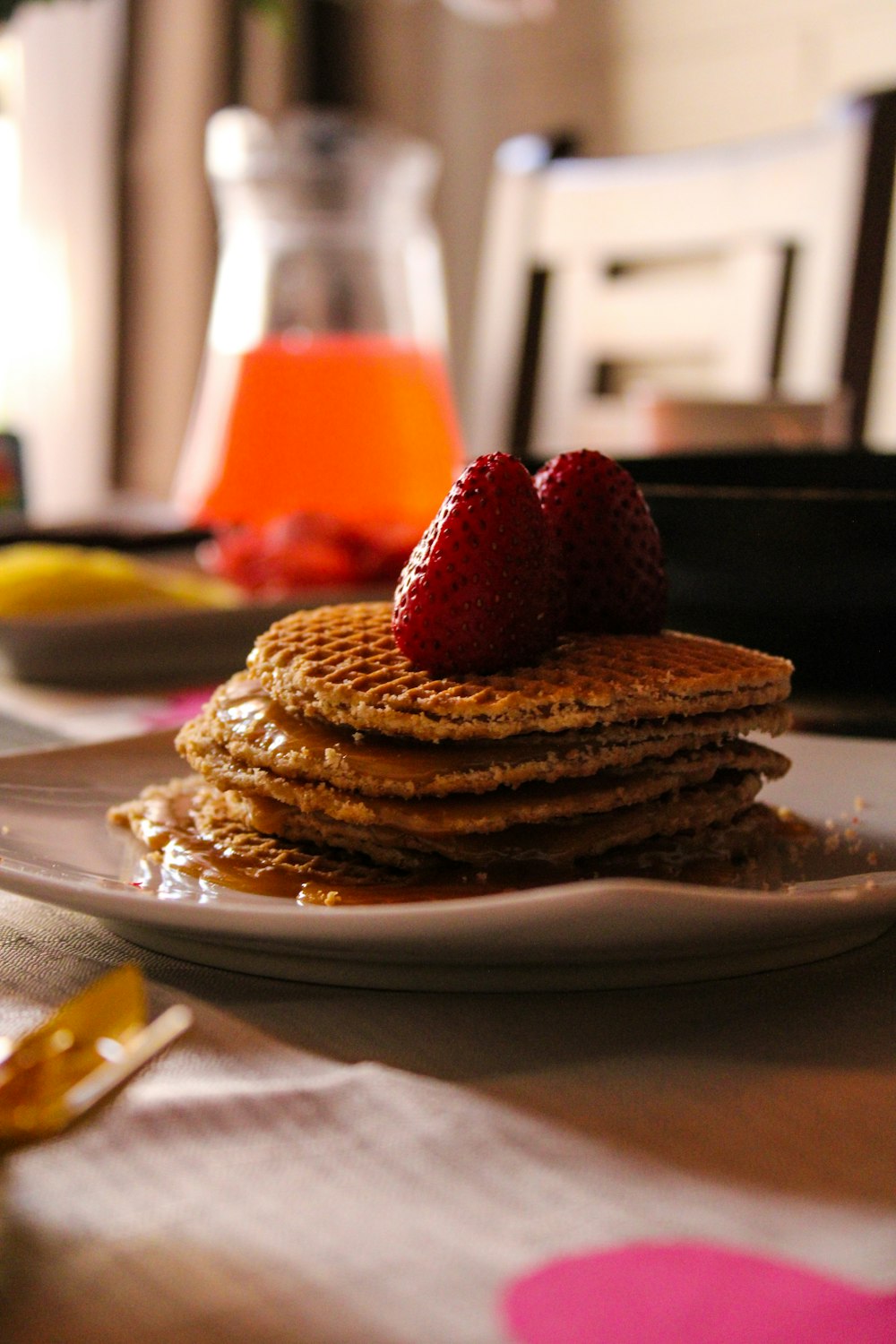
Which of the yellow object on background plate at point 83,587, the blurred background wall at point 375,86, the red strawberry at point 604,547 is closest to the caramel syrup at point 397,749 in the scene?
the red strawberry at point 604,547

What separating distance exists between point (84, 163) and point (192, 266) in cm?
28

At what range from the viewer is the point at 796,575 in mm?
818

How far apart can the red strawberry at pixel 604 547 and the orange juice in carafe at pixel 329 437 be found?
1.20 metres

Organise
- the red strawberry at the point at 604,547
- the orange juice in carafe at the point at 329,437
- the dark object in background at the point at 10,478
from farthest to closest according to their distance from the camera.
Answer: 1. the dark object in background at the point at 10,478
2. the orange juice in carafe at the point at 329,437
3. the red strawberry at the point at 604,547

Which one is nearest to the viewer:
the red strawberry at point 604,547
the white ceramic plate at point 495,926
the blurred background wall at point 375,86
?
the white ceramic plate at point 495,926

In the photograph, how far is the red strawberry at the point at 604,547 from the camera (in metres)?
0.64

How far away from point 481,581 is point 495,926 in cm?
19

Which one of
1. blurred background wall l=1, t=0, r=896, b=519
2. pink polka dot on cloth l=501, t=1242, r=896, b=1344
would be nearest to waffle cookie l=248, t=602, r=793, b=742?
pink polka dot on cloth l=501, t=1242, r=896, b=1344

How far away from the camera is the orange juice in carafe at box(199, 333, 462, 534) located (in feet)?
6.12

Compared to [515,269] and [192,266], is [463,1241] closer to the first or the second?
[515,269]

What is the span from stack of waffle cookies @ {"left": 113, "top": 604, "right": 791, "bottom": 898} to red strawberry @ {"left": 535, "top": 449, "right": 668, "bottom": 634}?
5 cm

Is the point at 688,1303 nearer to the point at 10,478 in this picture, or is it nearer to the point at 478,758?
the point at 478,758

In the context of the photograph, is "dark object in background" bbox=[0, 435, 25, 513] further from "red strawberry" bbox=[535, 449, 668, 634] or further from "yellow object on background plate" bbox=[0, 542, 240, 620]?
"red strawberry" bbox=[535, 449, 668, 634]

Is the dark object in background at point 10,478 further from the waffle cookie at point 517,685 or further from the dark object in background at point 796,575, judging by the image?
the waffle cookie at point 517,685
